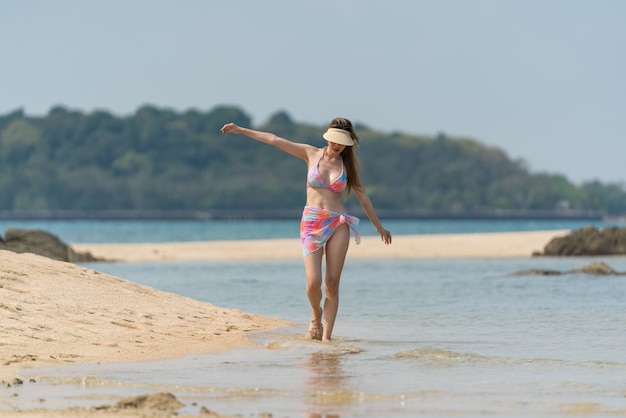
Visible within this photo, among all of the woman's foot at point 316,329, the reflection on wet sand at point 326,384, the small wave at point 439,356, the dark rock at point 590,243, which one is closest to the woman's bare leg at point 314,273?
the woman's foot at point 316,329

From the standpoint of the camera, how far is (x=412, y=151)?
19512cm

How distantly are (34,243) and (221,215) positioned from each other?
516ft

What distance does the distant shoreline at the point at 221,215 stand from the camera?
17462 centimetres

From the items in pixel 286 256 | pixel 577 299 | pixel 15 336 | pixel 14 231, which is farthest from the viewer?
pixel 286 256

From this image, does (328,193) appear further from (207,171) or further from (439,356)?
(207,171)

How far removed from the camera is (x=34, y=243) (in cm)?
2064

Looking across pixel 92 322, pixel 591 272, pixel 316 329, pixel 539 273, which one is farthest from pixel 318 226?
pixel 539 273

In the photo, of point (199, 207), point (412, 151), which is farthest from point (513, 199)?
point (199, 207)

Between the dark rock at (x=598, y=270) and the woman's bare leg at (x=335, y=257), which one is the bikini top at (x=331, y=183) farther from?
the dark rock at (x=598, y=270)

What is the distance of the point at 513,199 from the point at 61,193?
7103 cm

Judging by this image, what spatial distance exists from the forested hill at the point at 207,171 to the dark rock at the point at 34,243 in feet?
521

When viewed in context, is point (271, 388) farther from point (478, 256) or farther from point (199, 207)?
point (199, 207)

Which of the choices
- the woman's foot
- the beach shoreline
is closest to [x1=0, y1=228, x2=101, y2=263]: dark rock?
the beach shoreline

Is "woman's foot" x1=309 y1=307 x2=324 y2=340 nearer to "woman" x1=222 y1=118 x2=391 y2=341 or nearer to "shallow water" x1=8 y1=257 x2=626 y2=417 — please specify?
"shallow water" x1=8 y1=257 x2=626 y2=417
